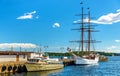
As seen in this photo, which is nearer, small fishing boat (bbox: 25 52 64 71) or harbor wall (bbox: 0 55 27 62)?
small fishing boat (bbox: 25 52 64 71)

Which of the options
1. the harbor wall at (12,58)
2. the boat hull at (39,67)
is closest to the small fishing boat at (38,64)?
the boat hull at (39,67)

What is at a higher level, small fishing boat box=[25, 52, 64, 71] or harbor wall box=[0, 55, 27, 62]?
harbor wall box=[0, 55, 27, 62]

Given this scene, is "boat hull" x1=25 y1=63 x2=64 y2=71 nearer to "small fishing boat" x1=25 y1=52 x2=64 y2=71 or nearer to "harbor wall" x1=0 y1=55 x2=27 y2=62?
"small fishing boat" x1=25 y1=52 x2=64 y2=71

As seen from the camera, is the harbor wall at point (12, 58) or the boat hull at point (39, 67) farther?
the harbor wall at point (12, 58)

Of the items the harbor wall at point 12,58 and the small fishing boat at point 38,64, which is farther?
the harbor wall at point 12,58

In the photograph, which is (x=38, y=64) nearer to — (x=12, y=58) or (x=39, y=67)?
(x=39, y=67)

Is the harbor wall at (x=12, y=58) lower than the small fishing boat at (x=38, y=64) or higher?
higher

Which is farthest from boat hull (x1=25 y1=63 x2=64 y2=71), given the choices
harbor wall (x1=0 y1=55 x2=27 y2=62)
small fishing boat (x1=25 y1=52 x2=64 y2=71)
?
harbor wall (x1=0 y1=55 x2=27 y2=62)

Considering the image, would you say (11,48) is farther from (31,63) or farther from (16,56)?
(31,63)

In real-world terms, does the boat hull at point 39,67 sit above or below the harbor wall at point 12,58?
below

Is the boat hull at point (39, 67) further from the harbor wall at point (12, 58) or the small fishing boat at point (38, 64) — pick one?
the harbor wall at point (12, 58)

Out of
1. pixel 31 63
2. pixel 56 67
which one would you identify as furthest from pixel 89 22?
pixel 31 63

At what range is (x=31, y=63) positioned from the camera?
8412 centimetres

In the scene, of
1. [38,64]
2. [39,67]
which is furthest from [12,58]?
[39,67]
